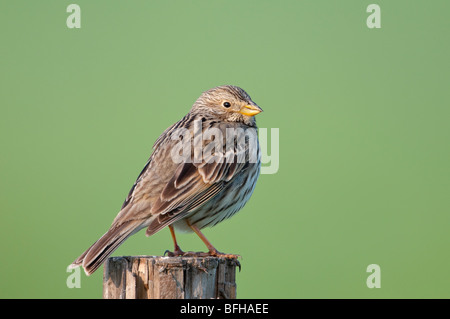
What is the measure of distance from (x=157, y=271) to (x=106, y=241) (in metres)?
0.74

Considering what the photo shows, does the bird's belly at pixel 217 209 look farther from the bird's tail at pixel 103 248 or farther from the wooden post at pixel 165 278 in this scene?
the wooden post at pixel 165 278

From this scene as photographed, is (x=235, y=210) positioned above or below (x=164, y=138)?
below

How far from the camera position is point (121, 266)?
482 centimetres

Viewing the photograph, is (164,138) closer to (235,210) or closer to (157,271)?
(235,210)

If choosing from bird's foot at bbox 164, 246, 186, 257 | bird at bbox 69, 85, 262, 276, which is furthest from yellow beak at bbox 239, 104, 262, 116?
bird's foot at bbox 164, 246, 186, 257

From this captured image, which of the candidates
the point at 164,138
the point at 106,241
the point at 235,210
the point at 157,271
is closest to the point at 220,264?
the point at 157,271

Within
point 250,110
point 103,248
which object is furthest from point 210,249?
point 250,110

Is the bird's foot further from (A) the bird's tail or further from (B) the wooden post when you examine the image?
(B) the wooden post

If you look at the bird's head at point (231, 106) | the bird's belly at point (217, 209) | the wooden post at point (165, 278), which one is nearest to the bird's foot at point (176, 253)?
the bird's belly at point (217, 209)

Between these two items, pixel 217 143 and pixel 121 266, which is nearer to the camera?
pixel 121 266

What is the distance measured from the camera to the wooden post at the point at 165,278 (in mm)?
4629

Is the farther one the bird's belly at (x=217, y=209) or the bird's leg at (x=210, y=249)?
the bird's belly at (x=217, y=209)
